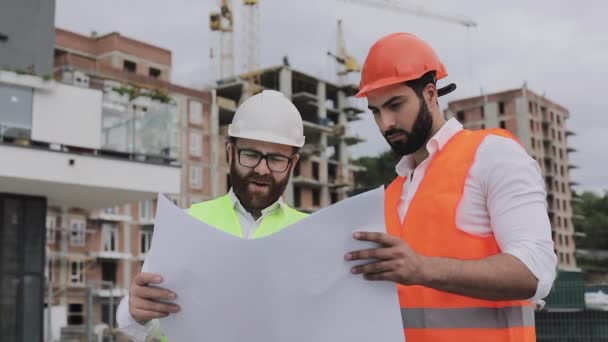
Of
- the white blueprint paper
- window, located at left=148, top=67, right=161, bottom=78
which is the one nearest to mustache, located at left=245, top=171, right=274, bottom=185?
the white blueprint paper

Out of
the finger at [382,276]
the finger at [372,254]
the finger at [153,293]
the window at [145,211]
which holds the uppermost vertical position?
the window at [145,211]

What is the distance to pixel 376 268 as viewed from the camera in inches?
61.3

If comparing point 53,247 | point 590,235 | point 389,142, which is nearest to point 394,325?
point 389,142

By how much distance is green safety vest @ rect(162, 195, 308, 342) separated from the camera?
2.46 m

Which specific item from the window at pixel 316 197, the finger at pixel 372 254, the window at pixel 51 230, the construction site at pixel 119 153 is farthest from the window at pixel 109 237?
the finger at pixel 372 254

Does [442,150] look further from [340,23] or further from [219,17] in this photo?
[340,23]

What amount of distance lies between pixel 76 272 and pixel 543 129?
49.4m

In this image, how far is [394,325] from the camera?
5.47ft

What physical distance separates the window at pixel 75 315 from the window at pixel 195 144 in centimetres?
1096

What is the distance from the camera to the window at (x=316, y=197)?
55.3 metres

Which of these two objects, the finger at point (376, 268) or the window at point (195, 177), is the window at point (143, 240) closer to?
the window at point (195, 177)

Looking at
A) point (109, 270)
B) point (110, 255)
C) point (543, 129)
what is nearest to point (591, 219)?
point (543, 129)

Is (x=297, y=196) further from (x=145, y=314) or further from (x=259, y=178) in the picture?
(x=145, y=314)

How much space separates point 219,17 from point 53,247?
37.9m
